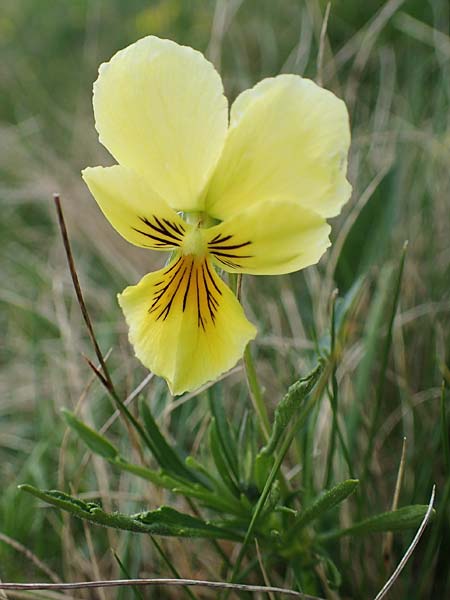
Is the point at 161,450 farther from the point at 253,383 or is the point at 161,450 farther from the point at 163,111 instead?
the point at 163,111

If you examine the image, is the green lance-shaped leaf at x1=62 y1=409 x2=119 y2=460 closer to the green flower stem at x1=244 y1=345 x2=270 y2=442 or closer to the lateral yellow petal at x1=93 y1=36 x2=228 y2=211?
the green flower stem at x1=244 y1=345 x2=270 y2=442

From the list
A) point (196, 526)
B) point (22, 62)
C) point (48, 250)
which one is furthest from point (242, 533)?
point (22, 62)

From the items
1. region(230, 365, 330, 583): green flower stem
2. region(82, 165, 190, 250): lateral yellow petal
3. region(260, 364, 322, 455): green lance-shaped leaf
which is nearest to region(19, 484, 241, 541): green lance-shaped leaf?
region(230, 365, 330, 583): green flower stem

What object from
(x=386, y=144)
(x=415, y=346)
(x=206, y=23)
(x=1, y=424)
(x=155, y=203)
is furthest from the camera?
(x=206, y=23)

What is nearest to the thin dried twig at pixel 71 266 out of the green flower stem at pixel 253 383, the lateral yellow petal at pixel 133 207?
the lateral yellow petal at pixel 133 207

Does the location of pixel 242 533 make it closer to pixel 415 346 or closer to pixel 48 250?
pixel 415 346

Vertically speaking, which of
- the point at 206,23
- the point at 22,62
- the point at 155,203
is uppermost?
the point at 22,62

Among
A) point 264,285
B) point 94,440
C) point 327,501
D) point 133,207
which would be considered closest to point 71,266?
point 133,207
